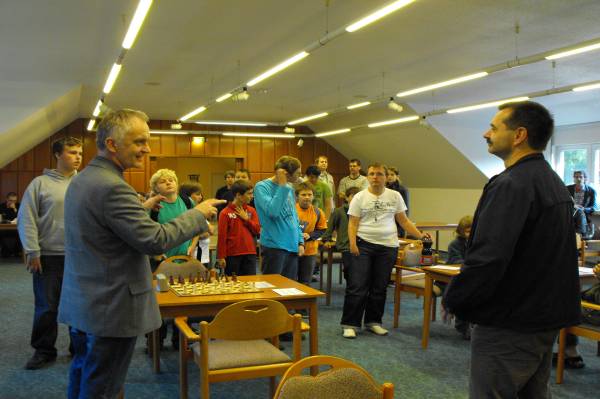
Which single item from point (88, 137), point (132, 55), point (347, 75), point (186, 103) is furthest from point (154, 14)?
point (88, 137)

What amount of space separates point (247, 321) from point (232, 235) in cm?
220

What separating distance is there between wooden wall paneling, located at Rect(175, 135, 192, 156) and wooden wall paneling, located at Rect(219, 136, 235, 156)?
914 mm

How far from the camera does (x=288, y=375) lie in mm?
1816

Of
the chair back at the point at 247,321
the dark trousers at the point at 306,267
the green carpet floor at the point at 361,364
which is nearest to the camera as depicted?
the chair back at the point at 247,321

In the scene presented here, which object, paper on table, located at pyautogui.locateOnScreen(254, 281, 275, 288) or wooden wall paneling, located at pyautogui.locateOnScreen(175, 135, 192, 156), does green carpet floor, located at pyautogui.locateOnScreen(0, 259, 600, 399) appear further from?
wooden wall paneling, located at pyautogui.locateOnScreen(175, 135, 192, 156)

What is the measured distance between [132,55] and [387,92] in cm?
503

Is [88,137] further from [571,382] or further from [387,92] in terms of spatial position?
[571,382]

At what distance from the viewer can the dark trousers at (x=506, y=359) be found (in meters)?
1.91

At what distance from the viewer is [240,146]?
54.6 ft

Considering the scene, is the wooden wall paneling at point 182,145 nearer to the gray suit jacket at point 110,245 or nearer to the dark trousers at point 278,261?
the dark trousers at point 278,261

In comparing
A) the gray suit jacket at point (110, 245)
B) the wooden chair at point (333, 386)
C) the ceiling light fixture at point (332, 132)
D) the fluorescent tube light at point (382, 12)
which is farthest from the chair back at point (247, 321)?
the ceiling light fixture at point (332, 132)

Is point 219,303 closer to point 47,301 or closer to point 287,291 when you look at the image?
point 287,291

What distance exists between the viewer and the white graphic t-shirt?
A: 4.95 meters

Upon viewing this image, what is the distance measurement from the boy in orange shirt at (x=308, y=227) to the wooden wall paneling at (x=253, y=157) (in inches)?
397
